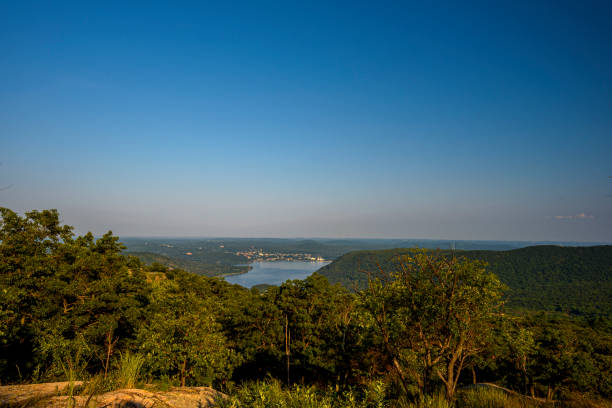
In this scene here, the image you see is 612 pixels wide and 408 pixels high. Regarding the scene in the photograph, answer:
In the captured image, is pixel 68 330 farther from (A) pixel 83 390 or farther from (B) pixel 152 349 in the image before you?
(A) pixel 83 390

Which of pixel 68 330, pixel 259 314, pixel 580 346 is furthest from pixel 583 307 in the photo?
pixel 68 330

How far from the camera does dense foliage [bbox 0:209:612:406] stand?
24.9 ft

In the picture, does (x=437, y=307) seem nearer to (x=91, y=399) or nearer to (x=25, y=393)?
(x=91, y=399)

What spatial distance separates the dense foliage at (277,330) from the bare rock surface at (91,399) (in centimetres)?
61

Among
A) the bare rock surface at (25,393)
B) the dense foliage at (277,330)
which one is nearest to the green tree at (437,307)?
the dense foliage at (277,330)

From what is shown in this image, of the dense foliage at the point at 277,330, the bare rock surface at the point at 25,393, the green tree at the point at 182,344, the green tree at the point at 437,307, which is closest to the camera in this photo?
the bare rock surface at the point at 25,393

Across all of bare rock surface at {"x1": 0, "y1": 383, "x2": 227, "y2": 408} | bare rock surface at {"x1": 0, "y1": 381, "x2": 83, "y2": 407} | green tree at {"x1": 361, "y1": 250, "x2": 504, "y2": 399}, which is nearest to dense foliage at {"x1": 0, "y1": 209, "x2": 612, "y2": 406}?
green tree at {"x1": 361, "y1": 250, "x2": 504, "y2": 399}

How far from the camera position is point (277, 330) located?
2641 cm

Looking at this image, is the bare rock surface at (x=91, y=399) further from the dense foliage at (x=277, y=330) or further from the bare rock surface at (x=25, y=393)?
the dense foliage at (x=277, y=330)

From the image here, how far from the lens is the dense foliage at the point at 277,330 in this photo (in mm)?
7594

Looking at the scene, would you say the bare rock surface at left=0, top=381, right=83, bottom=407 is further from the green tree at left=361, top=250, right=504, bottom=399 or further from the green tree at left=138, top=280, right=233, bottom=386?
the green tree at left=138, top=280, right=233, bottom=386

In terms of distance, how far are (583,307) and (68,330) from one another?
190288 mm

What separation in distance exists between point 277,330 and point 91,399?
2427cm

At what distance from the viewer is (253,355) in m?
24.9
